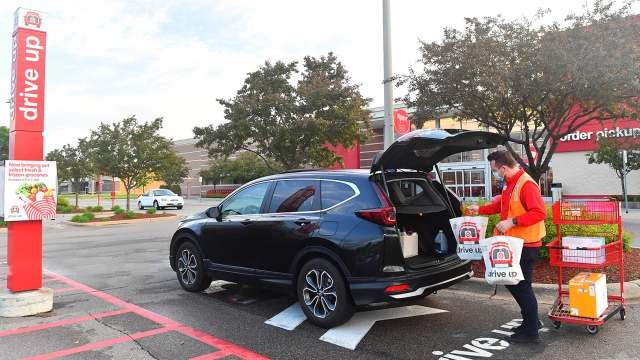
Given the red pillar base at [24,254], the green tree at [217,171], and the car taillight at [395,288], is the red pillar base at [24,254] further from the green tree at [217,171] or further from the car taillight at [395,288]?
the green tree at [217,171]

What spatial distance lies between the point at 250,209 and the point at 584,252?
389 centimetres

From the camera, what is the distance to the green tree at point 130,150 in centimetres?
2231

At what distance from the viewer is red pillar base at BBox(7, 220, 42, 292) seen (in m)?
5.60

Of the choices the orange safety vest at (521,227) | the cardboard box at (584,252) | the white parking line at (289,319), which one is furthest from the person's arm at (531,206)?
the white parking line at (289,319)

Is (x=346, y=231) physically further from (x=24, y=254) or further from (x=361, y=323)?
(x=24, y=254)

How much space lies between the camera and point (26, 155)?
223 inches

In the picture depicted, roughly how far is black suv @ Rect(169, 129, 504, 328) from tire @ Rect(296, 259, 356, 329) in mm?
11

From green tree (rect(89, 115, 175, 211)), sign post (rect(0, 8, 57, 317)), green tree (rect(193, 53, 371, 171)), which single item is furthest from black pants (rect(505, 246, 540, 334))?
green tree (rect(89, 115, 175, 211))

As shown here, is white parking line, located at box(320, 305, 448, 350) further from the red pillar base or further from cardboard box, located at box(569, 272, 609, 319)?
the red pillar base

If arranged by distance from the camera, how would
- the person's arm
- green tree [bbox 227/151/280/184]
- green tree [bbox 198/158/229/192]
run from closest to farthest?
1. the person's arm
2. green tree [bbox 227/151/280/184]
3. green tree [bbox 198/158/229/192]

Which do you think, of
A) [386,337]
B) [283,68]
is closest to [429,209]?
[386,337]

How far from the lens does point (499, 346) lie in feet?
14.1

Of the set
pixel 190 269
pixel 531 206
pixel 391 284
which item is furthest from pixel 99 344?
pixel 531 206

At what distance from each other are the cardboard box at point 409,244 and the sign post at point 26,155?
14.5ft
